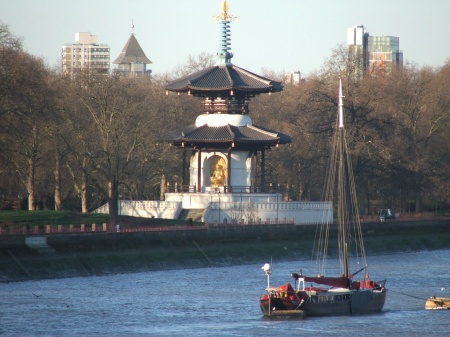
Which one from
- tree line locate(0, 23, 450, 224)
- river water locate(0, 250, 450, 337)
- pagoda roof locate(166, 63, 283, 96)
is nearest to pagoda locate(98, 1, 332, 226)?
pagoda roof locate(166, 63, 283, 96)

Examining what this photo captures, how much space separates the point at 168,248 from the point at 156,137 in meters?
29.7

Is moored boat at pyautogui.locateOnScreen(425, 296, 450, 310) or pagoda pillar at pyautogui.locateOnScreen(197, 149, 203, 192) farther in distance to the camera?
pagoda pillar at pyautogui.locateOnScreen(197, 149, 203, 192)

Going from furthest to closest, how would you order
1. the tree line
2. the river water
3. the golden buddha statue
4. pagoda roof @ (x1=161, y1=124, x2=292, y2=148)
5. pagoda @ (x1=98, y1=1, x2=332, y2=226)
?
the golden buddha statue, pagoda roof @ (x1=161, y1=124, x2=292, y2=148), pagoda @ (x1=98, y1=1, x2=332, y2=226), the tree line, the river water

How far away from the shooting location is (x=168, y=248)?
308 feet

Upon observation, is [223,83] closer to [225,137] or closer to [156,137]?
[225,137]

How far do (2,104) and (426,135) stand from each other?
53.1 m

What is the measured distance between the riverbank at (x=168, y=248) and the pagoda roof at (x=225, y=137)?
9408 millimetres

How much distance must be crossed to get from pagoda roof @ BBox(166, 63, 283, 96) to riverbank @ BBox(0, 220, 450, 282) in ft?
46.2

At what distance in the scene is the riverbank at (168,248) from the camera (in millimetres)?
83062

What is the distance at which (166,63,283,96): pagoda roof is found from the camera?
11569 centimetres

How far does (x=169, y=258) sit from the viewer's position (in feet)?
305

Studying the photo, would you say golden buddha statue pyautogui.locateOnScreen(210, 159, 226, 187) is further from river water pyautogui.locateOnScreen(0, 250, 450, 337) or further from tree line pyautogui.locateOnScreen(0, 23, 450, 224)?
river water pyautogui.locateOnScreen(0, 250, 450, 337)

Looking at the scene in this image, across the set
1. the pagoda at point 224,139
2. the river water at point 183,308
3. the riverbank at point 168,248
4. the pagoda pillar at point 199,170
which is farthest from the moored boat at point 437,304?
the pagoda pillar at point 199,170

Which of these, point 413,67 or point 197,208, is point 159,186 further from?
point 413,67
